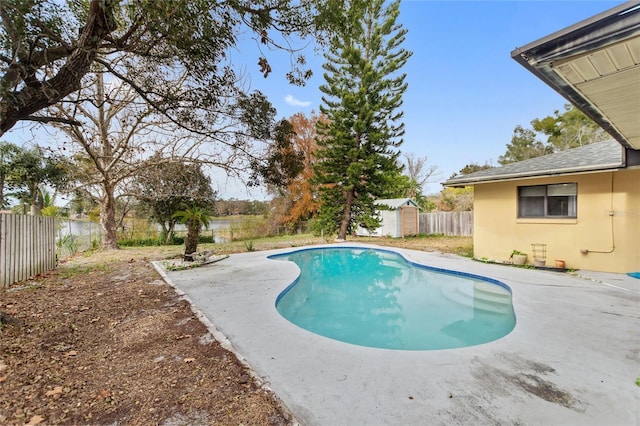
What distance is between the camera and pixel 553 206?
22.7 ft

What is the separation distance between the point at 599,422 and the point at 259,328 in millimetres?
3088

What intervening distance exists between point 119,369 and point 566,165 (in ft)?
29.1

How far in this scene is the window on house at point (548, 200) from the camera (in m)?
6.63

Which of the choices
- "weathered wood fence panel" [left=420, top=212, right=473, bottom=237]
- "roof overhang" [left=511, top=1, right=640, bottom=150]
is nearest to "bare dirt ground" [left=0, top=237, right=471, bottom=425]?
"roof overhang" [left=511, top=1, right=640, bottom=150]

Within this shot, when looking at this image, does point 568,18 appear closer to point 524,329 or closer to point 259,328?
point 524,329

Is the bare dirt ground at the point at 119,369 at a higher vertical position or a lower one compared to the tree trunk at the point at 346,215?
lower

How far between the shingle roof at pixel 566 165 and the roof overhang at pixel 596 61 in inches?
122

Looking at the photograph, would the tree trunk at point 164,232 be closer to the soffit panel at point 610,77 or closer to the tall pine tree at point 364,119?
the tall pine tree at point 364,119

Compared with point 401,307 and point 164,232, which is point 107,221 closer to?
point 164,232

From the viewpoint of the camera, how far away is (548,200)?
6.98 m

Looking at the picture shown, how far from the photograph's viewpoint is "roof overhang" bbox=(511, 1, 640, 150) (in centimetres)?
181

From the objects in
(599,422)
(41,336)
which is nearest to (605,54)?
(599,422)

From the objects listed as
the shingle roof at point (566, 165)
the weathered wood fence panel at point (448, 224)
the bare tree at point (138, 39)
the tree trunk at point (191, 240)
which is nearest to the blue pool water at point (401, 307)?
the shingle roof at point (566, 165)

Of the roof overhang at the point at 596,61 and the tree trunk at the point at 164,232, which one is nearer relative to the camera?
the roof overhang at the point at 596,61
